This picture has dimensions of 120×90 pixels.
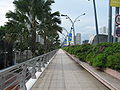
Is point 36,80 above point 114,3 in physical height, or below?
below

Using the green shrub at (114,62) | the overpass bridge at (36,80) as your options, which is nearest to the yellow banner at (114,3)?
the green shrub at (114,62)

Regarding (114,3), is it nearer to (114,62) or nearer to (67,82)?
(114,62)

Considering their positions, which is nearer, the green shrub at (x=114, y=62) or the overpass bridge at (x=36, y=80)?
the overpass bridge at (x=36, y=80)

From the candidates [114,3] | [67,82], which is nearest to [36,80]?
[67,82]

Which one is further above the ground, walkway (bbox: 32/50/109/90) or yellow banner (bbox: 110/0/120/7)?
yellow banner (bbox: 110/0/120/7)

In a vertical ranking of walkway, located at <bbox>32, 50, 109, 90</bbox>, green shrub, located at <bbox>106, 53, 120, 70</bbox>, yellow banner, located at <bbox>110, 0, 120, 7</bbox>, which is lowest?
walkway, located at <bbox>32, 50, 109, 90</bbox>

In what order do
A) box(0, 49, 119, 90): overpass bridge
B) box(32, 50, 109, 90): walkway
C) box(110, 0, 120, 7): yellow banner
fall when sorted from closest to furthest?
box(0, 49, 119, 90): overpass bridge, box(32, 50, 109, 90): walkway, box(110, 0, 120, 7): yellow banner

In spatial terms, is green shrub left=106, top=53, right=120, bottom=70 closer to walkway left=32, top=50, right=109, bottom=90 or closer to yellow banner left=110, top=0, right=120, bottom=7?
walkway left=32, top=50, right=109, bottom=90

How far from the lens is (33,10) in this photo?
18.3m

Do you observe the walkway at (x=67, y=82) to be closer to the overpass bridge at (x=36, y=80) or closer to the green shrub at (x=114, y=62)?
the overpass bridge at (x=36, y=80)

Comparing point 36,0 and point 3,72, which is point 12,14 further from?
point 3,72

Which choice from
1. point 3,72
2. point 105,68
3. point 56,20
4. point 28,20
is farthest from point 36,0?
point 3,72

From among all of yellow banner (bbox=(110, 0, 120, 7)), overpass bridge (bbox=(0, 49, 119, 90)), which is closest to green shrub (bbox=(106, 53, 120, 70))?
overpass bridge (bbox=(0, 49, 119, 90))

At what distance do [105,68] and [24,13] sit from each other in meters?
12.4
